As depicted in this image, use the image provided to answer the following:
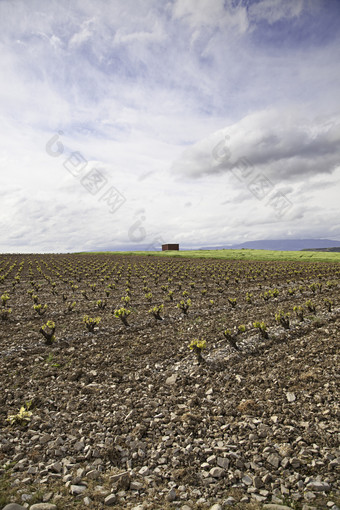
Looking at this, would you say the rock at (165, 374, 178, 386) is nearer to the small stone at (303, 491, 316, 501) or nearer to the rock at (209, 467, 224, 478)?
the rock at (209, 467, 224, 478)

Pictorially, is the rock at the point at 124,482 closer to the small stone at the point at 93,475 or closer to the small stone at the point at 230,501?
the small stone at the point at 93,475

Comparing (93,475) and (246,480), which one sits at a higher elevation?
(93,475)

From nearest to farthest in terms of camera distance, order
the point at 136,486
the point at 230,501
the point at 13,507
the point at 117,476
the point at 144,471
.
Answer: the point at 13,507 < the point at 230,501 < the point at 136,486 < the point at 117,476 < the point at 144,471

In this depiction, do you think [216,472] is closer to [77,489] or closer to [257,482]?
[257,482]

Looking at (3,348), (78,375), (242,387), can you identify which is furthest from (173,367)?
(3,348)

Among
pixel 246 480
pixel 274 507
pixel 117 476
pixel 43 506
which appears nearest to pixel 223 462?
pixel 246 480

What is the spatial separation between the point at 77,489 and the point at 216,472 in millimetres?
2669

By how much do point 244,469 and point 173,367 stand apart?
5.05m

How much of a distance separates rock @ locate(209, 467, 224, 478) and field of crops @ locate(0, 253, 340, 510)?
2 centimetres

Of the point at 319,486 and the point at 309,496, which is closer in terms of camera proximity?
the point at 309,496

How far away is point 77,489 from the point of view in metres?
5.18

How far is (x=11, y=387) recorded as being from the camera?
910cm

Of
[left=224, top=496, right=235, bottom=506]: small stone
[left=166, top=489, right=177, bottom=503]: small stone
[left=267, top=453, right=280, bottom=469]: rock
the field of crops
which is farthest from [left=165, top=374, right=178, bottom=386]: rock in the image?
[left=224, top=496, right=235, bottom=506]: small stone

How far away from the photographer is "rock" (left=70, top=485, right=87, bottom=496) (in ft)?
16.8
